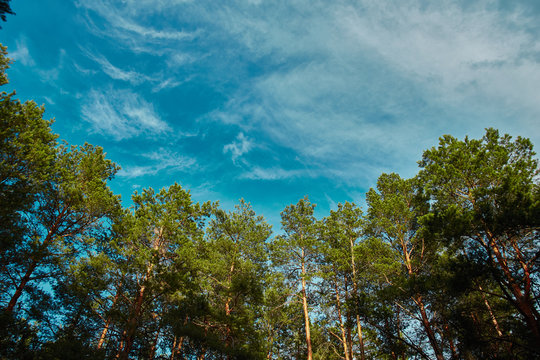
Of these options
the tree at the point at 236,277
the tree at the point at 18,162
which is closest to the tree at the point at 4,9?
the tree at the point at 18,162

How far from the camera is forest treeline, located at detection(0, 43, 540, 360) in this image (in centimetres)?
835

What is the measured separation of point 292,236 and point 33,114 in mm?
14689

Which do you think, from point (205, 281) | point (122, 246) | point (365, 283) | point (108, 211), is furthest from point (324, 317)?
point (108, 211)

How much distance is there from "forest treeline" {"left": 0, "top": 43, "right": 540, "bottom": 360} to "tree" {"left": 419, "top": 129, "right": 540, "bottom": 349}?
6 cm

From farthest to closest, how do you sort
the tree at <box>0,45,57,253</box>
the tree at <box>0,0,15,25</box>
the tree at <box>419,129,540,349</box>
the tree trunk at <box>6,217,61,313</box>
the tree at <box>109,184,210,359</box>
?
the tree at <box>109,184,210,359</box>
the tree trunk at <box>6,217,61,313</box>
the tree at <box>0,45,57,253</box>
the tree at <box>419,129,540,349</box>
the tree at <box>0,0,15,25</box>

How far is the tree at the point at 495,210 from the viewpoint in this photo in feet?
24.5

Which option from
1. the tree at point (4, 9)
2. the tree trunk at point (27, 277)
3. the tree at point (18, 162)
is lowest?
the tree trunk at point (27, 277)

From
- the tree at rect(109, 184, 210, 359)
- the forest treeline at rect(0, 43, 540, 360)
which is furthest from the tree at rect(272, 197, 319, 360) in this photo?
the tree at rect(109, 184, 210, 359)

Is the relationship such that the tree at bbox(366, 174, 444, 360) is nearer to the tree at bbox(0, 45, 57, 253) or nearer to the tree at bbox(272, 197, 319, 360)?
the tree at bbox(272, 197, 319, 360)

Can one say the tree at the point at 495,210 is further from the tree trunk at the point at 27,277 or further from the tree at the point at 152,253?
the tree trunk at the point at 27,277

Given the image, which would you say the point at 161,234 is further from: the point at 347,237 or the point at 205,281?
the point at 347,237

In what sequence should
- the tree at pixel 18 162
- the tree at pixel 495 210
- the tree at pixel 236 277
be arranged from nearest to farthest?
the tree at pixel 495 210 < the tree at pixel 18 162 < the tree at pixel 236 277

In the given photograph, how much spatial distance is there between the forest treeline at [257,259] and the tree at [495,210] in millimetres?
55

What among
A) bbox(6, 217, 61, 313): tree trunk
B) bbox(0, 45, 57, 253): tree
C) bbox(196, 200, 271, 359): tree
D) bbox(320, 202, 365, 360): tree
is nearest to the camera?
bbox(0, 45, 57, 253): tree
